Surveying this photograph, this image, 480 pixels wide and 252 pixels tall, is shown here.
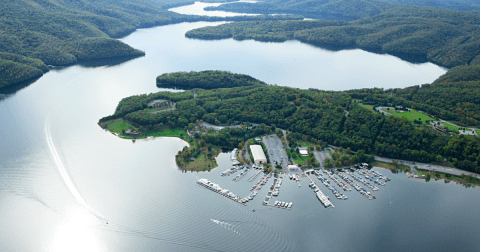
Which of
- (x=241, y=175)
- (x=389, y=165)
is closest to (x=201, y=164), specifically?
(x=241, y=175)

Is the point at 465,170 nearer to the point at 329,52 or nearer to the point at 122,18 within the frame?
the point at 329,52

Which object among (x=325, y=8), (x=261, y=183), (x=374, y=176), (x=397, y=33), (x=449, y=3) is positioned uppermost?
(x=449, y=3)

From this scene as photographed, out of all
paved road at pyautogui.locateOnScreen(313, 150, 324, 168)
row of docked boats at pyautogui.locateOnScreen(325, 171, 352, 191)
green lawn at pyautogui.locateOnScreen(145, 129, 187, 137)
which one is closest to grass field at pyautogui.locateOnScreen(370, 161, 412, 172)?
row of docked boats at pyautogui.locateOnScreen(325, 171, 352, 191)

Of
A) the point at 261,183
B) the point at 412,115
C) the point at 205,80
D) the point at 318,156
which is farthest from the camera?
the point at 205,80

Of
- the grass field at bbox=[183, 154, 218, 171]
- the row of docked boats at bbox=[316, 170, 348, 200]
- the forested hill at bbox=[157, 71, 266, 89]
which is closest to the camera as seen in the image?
the row of docked boats at bbox=[316, 170, 348, 200]

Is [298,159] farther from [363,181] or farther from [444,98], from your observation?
[444,98]

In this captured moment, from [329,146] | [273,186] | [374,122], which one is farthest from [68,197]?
[374,122]

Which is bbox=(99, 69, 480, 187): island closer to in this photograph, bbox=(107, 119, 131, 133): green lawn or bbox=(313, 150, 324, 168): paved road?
bbox=(107, 119, 131, 133): green lawn
